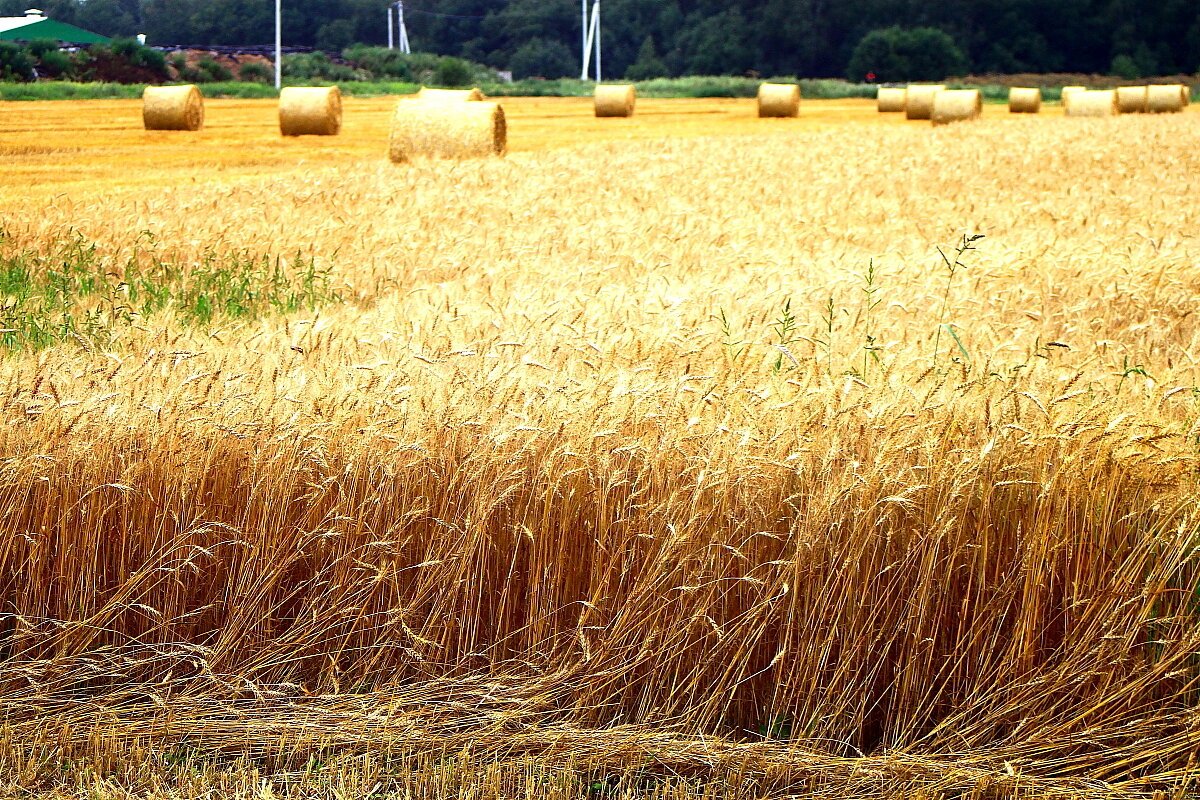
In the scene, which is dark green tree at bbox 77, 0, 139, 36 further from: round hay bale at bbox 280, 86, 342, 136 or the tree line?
round hay bale at bbox 280, 86, 342, 136

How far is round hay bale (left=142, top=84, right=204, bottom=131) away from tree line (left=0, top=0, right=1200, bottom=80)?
137 feet

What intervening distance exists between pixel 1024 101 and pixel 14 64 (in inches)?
1016

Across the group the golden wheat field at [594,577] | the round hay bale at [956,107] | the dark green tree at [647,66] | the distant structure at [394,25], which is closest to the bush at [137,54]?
the round hay bale at [956,107]

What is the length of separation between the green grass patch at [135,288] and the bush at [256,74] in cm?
3708

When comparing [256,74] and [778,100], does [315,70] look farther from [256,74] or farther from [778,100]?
[778,100]

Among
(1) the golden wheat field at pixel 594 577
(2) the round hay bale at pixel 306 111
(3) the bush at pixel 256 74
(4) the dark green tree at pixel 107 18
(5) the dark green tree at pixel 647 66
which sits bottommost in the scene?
(1) the golden wheat field at pixel 594 577

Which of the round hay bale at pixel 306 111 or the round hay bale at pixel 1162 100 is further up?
the round hay bale at pixel 1162 100

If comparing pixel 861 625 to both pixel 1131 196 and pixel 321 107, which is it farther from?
pixel 321 107

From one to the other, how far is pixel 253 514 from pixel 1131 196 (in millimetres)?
9861

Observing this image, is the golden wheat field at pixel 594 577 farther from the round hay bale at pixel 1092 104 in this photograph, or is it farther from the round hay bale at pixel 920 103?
the round hay bale at pixel 1092 104

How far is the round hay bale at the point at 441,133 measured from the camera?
17.2 meters

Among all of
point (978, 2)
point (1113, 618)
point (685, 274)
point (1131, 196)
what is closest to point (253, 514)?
point (1113, 618)

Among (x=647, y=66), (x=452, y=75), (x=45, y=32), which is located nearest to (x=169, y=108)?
(x=45, y=32)

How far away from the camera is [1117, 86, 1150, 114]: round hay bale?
114ft
